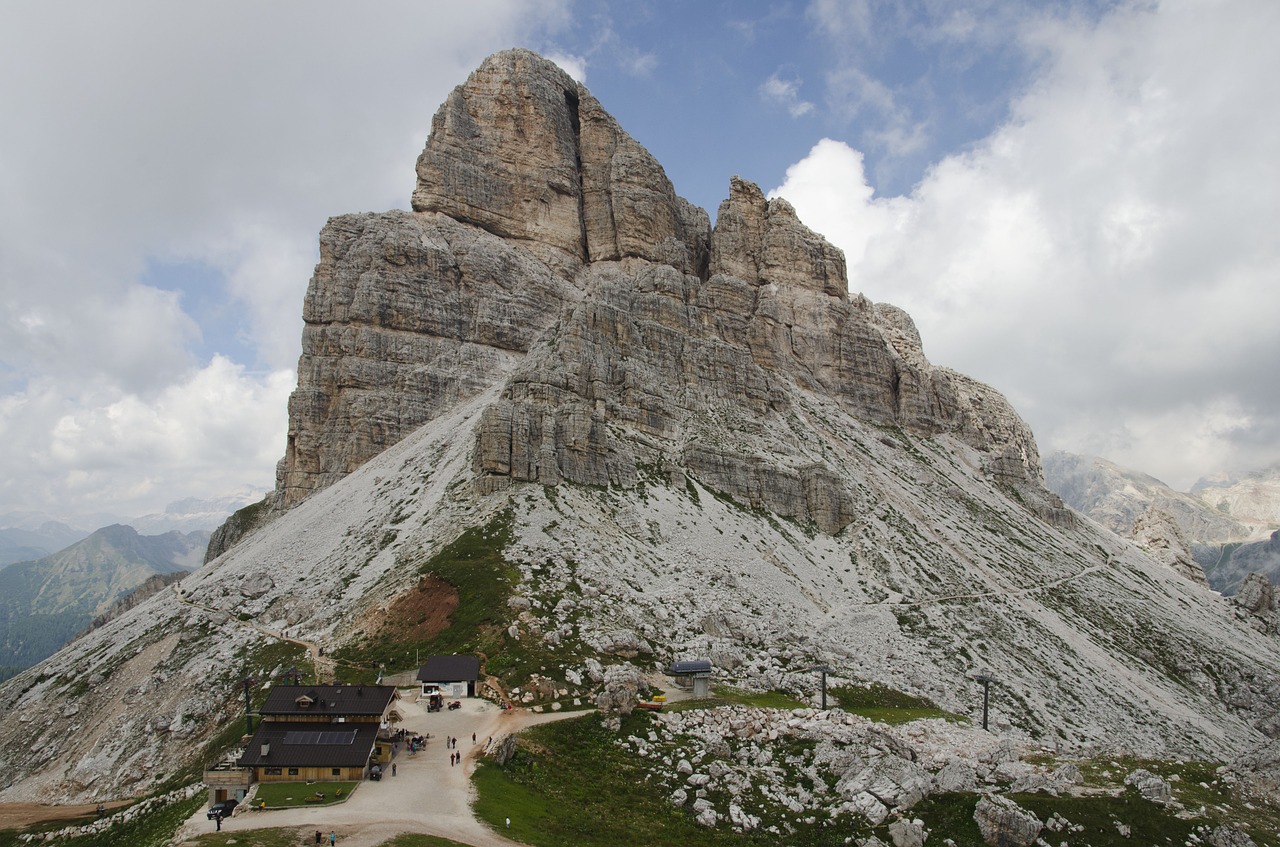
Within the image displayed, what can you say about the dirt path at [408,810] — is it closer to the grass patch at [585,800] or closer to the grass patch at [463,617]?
the grass patch at [585,800]

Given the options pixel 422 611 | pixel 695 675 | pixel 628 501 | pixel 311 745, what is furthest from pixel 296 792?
pixel 628 501

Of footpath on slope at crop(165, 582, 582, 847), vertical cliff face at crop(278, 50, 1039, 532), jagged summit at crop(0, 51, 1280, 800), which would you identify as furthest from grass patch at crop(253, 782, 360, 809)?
vertical cliff face at crop(278, 50, 1039, 532)

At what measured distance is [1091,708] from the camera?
76812 millimetres

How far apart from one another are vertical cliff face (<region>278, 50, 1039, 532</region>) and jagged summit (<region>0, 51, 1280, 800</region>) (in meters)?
0.48

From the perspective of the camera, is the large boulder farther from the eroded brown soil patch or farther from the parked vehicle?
the eroded brown soil patch

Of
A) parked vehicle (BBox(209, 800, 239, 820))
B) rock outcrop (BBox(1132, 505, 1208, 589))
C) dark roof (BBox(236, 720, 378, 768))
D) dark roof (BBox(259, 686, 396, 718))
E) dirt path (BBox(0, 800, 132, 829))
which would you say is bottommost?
dirt path (BBox(0, 800, 132, 829))

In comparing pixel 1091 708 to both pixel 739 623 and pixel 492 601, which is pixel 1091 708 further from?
pixel 492 601

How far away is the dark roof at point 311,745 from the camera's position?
129 feet

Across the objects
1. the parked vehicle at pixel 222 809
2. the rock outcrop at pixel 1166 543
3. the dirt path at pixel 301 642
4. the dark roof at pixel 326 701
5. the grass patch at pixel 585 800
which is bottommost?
the grass patch at pixel 585 800

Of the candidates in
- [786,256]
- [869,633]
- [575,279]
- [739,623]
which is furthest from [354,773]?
[786,256]

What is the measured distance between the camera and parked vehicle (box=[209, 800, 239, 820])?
34.2 m

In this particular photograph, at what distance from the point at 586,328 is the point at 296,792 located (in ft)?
240

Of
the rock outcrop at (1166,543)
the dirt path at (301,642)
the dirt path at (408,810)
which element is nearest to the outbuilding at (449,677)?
the dirt path at (408,810)

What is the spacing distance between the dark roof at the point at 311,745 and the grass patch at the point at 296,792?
0.93 meters
